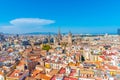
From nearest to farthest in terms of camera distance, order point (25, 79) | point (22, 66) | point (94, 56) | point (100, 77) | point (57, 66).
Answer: point (100, 77) → point (25, 79) → point (22, 66) → point (57, 66) → point (94, 56)

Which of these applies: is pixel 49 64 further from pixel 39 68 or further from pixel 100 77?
pixel 100 77

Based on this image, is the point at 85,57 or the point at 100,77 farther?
the point at 85,57

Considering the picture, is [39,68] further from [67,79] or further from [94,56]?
[94,56]

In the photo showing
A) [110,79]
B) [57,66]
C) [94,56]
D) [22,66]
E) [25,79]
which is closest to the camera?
[110,79]

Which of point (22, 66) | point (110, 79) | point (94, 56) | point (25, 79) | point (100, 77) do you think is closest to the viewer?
point (110, 79)

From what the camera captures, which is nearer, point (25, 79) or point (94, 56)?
point (25, 79)

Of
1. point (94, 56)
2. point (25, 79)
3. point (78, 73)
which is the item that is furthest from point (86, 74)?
point (94, 56)

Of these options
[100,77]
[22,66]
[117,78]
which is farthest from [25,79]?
[117,78]

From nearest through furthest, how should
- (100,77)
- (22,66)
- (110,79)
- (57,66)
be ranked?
1. (110,79)
2. (100,77)
3. (22,66)
4. (57,66)
